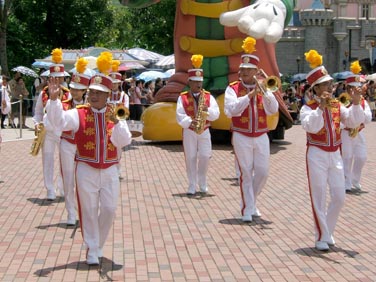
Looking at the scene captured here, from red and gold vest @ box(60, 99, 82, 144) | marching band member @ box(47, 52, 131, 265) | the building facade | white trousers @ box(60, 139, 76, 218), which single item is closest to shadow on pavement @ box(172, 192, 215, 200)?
white trousers @ box(60, 139, 76, 218)

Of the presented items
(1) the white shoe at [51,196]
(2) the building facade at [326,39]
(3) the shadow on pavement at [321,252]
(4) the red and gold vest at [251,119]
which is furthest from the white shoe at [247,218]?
(2) the building facade at [326,39]

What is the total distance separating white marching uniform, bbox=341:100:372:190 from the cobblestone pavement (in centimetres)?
26

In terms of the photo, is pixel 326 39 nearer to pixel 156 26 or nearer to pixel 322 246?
pixel 156 26

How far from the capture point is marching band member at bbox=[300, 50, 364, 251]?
7367 mm

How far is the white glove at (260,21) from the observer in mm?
11930

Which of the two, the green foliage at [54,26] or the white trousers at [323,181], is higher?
the green foliage at [54,26]

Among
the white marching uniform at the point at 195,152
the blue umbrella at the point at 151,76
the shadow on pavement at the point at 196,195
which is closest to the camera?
the shadow on pavement at the point at 196,195

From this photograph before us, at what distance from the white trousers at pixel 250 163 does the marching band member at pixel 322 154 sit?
4.73 feet

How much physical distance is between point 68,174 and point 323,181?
291 cm

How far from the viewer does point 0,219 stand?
8.89 m

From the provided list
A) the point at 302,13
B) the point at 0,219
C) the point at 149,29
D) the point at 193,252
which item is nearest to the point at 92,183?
the point at 193,252

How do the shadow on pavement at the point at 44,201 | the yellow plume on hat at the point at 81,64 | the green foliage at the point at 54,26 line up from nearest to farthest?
the yellow plume on hat at the point at 81,64
the shadow on pavement at the point at 44,201
the green foliage at the point at 54,26

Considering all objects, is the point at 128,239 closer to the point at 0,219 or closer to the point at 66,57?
the point at 0,219

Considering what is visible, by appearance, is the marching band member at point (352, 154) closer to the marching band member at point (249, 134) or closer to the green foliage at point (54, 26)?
the marching band member at point (249, 134)
